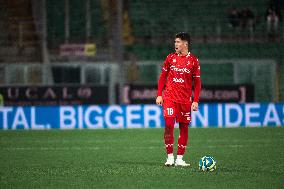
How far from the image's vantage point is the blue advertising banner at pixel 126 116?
19719mm

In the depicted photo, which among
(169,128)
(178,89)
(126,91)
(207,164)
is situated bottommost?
(126,91)

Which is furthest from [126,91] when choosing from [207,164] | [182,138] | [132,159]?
[207,164]

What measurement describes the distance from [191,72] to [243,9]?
17.2 m

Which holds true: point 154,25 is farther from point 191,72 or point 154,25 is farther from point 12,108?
point 191,72

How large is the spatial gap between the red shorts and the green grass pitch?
65cm

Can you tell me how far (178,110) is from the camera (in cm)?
1028

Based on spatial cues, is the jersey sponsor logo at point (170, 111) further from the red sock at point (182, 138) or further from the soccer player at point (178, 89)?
the red sock at point (182, 138)

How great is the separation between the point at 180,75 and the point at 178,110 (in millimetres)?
446

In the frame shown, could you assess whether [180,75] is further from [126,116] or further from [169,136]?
[126,116]

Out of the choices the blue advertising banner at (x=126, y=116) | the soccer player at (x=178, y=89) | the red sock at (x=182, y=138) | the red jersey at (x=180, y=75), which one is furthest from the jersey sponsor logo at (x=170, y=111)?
the blue advertising banner at (x=126, y=116)

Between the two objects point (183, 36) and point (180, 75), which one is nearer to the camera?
point (183, 36)

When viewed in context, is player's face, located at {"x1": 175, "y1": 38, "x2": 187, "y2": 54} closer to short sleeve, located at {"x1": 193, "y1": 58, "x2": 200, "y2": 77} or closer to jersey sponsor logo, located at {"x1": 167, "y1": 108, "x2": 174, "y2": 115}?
short sleeve, located at {"x1": 193, "y1": 58, "x2": 200, "y2": 77}

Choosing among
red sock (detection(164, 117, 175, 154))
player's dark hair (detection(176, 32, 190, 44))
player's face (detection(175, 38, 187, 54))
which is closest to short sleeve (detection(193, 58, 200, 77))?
player's face (detection(175, 38, 187, 54))

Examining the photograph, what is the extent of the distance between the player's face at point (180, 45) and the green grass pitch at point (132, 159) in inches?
57.7
